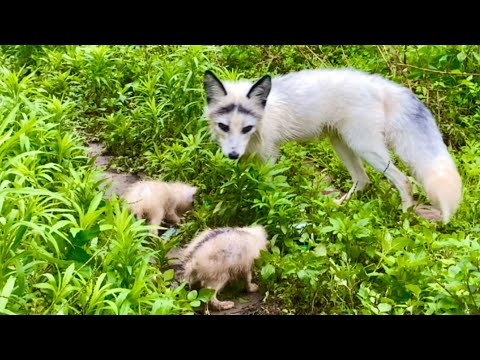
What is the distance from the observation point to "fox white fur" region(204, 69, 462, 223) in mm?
3689

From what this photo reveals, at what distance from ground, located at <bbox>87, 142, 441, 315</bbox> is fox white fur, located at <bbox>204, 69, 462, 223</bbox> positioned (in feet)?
0.41

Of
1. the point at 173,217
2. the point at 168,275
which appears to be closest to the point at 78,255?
the point at 168,275

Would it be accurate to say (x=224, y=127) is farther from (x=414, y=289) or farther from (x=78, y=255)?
(x=414, y=289)

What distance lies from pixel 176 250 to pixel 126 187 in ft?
1.65

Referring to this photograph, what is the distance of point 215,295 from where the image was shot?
2906 mm

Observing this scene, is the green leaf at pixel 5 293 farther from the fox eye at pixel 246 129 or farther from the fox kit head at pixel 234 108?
the fox eye at pixel 246 129

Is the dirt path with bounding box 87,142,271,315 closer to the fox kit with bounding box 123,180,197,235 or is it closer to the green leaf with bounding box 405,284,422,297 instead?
the fox kit with bounding box 123,180,197,235

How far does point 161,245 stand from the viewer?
3115 mm

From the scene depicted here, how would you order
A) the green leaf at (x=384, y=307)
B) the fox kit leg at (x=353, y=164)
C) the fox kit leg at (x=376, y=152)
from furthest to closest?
1. the fox kit leg at (x=353, y=164)
2. the fox kit leg at (x=376, y=152)
3. the green leaf at (x=384, y=307)

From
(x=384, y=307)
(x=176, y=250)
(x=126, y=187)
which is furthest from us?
(x=126, y=187)

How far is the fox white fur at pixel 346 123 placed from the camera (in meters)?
3.69

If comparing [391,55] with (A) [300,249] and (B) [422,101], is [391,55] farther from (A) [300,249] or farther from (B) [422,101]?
(A) [300,249]

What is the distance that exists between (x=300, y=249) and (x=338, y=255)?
0.19 metres

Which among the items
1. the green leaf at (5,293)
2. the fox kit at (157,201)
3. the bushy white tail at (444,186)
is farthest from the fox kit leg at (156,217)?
the bushy white tail at (444,186)
